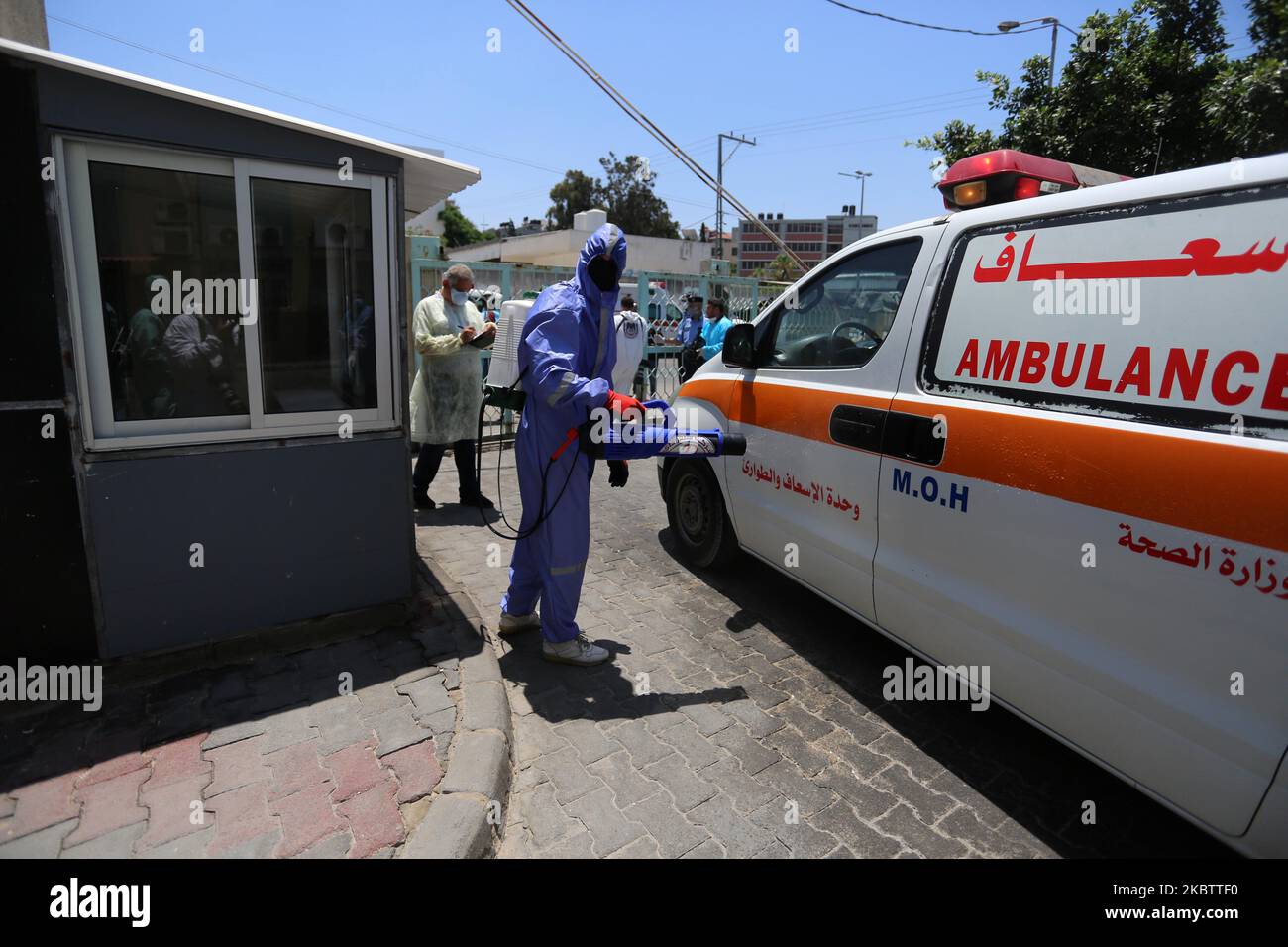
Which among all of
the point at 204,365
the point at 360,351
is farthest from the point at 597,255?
the point at 204,365

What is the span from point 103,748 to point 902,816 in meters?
3.08

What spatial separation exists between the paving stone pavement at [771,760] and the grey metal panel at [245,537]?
0.92 m

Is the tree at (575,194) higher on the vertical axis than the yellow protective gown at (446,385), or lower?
higher

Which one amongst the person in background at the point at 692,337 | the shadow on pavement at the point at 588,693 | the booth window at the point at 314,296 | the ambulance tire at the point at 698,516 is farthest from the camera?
the person in background at the point at 692,337

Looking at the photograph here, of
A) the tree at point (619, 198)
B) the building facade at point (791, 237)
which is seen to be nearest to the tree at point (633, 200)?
the tree at point (619, 198)

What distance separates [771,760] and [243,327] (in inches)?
121

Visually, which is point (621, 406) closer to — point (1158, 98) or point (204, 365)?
point (204, 365)

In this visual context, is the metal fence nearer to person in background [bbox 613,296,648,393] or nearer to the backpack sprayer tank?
person in background [bbox 613,296,648,393]

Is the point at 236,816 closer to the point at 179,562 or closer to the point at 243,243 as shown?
the point at 179,562

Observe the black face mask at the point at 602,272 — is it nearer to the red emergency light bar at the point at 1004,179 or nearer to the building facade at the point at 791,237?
the red emergency light bar at the point at 1004,179

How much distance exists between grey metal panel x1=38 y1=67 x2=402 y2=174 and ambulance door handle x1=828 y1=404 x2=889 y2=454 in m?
2.58

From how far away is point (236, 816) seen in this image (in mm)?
2447

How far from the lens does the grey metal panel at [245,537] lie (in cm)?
309

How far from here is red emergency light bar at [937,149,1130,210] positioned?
2869mm
